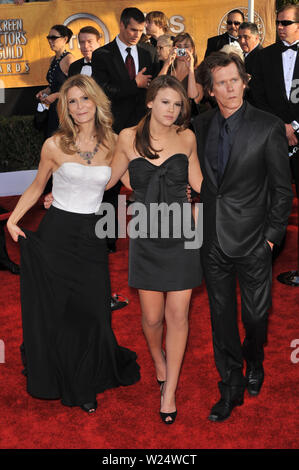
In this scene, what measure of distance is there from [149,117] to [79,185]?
0.59 metres

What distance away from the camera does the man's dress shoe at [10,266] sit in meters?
6.53

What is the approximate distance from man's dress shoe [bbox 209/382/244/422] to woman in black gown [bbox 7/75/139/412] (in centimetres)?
75

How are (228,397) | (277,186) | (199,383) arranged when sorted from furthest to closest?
(199,383), (228,397), (277,186)

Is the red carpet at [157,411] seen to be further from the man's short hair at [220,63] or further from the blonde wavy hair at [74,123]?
the man's short hair at [220,63]

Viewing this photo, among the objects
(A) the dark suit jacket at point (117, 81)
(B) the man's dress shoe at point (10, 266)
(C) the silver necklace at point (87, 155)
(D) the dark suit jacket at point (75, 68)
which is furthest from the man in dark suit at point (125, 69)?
(C) the silver necklace at point (87, 155)

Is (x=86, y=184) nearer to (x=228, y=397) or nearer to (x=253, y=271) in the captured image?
(x=253, y=271)

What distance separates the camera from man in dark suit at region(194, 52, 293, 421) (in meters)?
3.42

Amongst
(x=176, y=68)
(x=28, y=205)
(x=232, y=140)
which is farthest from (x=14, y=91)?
(x=232, y=140)

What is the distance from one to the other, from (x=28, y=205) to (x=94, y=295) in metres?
0.70

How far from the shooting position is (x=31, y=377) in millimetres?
4012

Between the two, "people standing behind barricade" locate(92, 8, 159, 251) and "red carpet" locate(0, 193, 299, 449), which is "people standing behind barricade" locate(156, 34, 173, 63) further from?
"red carpet" locate(0, 193, 299, 449)

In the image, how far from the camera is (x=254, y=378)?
13.4 ft

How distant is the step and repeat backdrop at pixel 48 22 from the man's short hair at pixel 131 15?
4888mm

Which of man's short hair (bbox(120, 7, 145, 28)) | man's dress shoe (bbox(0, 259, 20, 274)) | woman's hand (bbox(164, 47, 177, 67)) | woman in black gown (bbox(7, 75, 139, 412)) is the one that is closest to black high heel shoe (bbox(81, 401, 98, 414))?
woman in black gown (bbox(7, 75, 139, 412))
